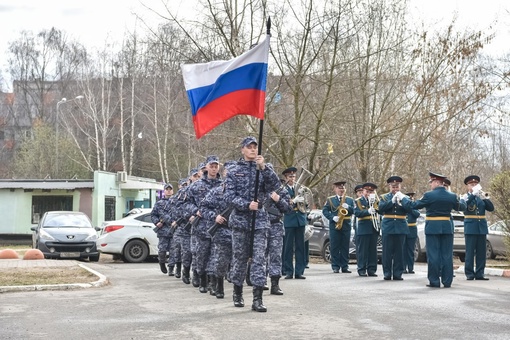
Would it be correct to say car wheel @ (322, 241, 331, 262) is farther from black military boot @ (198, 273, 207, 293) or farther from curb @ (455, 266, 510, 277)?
black military boot @ (198, 273, 207, 293)

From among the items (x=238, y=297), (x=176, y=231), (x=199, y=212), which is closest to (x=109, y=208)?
(x=176, y=231)

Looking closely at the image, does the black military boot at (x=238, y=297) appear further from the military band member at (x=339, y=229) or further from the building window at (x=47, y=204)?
the building window at (x=47, y=204)

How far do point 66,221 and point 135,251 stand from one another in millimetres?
3443

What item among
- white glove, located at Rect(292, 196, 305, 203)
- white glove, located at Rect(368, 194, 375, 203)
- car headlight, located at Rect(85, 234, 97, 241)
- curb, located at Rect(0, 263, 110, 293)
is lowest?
curb, located at Rect(0, 263, 110, 293)

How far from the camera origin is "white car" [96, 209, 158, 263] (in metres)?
22.3

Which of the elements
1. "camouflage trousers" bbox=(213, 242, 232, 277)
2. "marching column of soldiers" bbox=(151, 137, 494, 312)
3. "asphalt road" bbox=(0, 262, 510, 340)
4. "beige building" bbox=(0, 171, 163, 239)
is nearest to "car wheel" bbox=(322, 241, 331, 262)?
"marching column of soldiers" bbox=(151, 137, 494, 312)

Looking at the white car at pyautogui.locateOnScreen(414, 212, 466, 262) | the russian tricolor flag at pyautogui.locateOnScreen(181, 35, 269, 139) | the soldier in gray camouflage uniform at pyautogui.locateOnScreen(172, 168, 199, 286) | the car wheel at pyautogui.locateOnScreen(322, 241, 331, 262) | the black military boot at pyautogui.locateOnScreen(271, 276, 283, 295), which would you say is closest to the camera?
the russian tricolor flag at pyautogui.locateOnScreen(181, 35, 269, 139)

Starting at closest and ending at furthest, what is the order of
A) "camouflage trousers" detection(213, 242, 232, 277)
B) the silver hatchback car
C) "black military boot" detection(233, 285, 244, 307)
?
"black military boot" detection(233, 285, 244, 307) → "camouflage trousers" detection(213, 242, 232, 277) → the silver hatchback car

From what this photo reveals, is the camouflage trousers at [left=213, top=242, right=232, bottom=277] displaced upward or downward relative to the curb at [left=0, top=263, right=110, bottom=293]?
A: upward

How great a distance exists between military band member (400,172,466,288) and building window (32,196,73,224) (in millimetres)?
25148

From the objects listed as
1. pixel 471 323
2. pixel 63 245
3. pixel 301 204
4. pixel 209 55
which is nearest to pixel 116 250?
pixel 63 245

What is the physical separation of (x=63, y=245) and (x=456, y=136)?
1705 cm

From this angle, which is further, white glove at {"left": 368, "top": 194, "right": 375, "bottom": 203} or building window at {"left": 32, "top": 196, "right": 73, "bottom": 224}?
building window at {"left": 32, "top": 196, "right": 73, "bottom": 224}

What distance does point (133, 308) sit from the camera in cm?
1058
